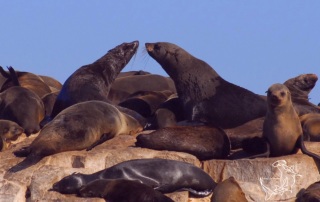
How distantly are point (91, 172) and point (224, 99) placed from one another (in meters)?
3.31

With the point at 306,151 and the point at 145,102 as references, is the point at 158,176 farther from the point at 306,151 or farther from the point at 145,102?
the point at 145,102

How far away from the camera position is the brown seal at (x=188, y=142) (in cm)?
1188

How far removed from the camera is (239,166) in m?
11.4

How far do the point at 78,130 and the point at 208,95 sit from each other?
2.67 metres

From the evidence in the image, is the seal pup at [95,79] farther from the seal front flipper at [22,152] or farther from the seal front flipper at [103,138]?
the seal front flipper at [22,152]

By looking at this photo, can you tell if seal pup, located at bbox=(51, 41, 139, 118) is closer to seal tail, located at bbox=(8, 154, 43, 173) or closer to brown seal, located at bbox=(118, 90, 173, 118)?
brown seal, located at bbox=(118, 90, 173, 118)

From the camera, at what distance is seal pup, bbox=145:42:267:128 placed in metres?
13.7

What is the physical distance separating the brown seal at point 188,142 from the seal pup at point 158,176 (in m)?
0.90

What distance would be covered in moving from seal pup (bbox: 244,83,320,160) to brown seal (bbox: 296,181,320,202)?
82cm

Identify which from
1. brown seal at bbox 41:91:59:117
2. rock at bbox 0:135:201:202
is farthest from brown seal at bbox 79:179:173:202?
brown seal at bbox 41:91:59:117

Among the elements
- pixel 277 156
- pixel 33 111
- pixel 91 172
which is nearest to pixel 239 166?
pixel 277 156

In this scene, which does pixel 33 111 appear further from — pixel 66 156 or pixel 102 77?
pixel 66 156

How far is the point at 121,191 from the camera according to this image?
9953 mm

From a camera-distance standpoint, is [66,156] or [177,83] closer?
[66,156]
